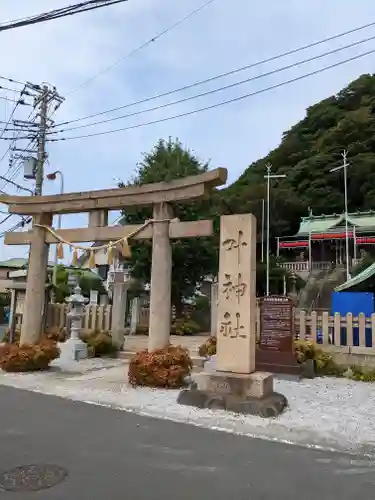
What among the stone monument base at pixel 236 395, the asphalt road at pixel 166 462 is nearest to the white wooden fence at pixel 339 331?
the stone monument base at pixel 236 395

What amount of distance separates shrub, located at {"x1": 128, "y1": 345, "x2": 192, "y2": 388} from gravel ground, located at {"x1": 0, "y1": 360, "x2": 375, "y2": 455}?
0.26 m

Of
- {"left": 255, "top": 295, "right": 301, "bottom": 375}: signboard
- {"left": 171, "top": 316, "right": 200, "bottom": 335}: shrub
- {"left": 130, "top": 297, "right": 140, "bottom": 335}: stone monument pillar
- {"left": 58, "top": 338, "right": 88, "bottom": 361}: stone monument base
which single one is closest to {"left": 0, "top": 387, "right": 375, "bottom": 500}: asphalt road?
{"left": 255, "top": 295, "right": 301, "bottom": 375}: signboard

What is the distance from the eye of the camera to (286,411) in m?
7.24

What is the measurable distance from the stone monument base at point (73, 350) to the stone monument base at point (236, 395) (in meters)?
6.37

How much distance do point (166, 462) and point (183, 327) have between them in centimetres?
1609

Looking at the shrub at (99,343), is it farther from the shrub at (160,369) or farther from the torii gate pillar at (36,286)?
the shrub at (160,369)

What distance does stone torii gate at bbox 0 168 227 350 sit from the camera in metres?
9.51

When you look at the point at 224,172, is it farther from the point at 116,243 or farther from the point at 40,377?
the point at 40,377

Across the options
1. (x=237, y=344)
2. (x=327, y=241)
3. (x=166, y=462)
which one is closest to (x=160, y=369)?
(x=237, y=344)

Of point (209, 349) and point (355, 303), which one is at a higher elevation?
point (355, 303)

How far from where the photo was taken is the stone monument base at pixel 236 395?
272 inches

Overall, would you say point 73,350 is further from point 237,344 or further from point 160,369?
point 237,344

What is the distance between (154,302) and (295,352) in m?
3.79

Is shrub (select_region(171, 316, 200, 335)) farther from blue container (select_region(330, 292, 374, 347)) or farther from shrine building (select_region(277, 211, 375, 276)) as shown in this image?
shrine building (select_region(277, 211, 375, 276))
